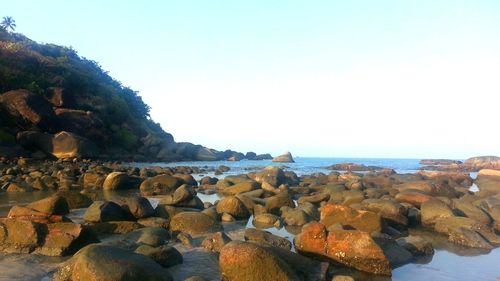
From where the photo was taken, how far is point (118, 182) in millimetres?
18578

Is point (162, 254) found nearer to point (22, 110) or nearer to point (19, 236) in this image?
point (19, 236)

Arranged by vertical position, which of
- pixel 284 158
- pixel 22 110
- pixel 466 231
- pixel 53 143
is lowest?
pixel 466 231

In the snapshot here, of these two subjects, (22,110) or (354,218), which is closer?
(354,218)

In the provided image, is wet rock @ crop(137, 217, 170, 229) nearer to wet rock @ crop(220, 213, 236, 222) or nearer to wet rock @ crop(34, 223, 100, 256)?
wet rock @ crop(220, 213, 236, 222)

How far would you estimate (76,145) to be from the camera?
35688 millimetres

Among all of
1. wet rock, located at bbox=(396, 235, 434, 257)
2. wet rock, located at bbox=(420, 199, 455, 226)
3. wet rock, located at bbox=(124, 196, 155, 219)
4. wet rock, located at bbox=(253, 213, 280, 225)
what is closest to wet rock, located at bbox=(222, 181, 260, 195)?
wet rock, located at bbox=(253, 213, 280, 225)

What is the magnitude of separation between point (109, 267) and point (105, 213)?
14.4ft

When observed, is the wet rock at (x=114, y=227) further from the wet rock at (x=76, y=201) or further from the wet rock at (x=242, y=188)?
the wet rock at (x=242, y=188)

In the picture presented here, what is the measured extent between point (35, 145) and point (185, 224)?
104 feet

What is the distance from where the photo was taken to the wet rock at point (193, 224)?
30.7 ft

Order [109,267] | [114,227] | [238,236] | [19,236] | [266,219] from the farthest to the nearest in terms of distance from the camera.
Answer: [266,219] → [238,236] → [114,227] → [19,236] → [109,267]

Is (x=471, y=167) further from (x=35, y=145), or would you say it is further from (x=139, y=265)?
(x=139, y=265)

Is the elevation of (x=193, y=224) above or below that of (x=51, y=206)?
below

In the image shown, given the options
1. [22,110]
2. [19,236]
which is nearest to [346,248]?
[19,236]
